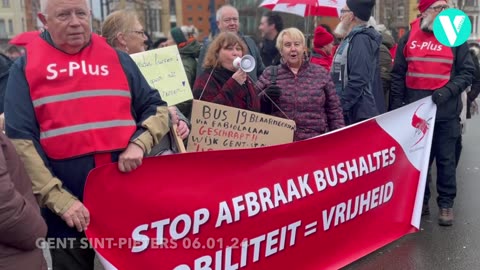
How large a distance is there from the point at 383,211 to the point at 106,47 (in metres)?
2.48

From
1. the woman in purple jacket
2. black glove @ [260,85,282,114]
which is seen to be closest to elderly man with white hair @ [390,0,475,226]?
the woman in purple jacket

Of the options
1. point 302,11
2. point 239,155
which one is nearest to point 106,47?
point 239,155

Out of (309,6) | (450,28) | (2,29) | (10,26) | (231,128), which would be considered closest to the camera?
(231,128)

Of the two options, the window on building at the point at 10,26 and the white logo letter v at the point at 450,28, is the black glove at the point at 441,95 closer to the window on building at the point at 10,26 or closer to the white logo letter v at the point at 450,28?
the white logo letter v at the point at 450,28

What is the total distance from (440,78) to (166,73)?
7.81 feet

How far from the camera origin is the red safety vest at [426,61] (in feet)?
15.6

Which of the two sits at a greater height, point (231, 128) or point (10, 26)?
point (231, 128)

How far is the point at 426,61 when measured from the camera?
4836mm

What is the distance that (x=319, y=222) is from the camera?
11.7ft

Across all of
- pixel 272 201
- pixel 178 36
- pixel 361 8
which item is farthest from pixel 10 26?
pixel 272 201

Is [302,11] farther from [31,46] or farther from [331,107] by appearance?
[31,46]

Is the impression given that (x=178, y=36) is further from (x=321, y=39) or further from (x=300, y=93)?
(x=300, y=93)

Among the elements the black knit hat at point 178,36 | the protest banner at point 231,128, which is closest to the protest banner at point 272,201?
the protest banner at point 231,128

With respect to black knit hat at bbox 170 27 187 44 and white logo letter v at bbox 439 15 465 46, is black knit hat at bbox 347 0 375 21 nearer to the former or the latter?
white logo letter v at bbox 439 15 465 46
